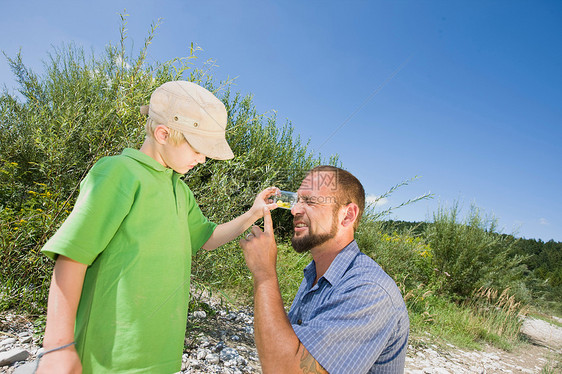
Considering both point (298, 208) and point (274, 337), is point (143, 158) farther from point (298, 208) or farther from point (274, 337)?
point (298, 208)

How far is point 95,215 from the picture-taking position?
126 centimetres

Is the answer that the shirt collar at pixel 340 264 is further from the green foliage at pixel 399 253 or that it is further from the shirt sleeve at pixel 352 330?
the green foliage at pixel 399 253

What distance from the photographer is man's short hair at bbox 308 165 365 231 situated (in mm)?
2205

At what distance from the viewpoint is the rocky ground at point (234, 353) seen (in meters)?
2.89

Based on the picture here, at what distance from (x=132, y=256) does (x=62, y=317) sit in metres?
0.30

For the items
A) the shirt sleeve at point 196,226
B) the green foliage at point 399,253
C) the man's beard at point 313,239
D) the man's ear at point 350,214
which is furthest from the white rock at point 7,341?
the green foliage at point 399,253

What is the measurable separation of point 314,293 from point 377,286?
463 mm

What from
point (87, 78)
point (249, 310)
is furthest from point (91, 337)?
point (87, 78)

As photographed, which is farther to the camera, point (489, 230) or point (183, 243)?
point (489, 230)

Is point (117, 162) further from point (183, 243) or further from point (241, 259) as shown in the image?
point (241, 259)

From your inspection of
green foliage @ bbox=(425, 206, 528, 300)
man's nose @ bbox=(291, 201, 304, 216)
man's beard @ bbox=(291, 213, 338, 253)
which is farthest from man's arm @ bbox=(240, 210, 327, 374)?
green foliage @ bbox=(425, 206, 528, 300)

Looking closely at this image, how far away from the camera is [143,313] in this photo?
4.49ft

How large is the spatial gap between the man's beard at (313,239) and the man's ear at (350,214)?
0.23 feet

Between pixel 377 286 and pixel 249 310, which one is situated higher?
pixel 377 286
